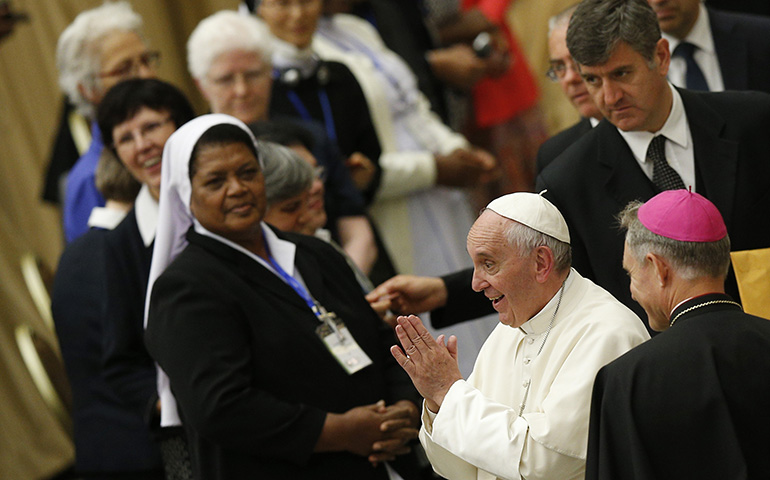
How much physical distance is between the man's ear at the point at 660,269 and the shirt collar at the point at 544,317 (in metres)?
0.29

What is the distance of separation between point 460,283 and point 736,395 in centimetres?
152

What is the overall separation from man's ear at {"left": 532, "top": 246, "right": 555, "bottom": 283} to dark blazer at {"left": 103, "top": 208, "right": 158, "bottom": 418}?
1.74 m

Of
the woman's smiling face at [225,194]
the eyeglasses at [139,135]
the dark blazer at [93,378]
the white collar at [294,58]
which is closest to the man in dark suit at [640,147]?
the woman's smiling face at [225,194]

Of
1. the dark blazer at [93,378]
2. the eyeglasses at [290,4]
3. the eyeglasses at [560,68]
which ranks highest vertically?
the eyeglasses at [290,4]

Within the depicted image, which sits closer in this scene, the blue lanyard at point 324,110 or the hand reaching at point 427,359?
the hand reaching at point 427,359

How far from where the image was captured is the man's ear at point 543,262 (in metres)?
2.86

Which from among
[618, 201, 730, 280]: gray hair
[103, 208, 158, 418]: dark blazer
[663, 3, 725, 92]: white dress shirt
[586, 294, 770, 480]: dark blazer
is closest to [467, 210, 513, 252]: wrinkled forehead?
[618, 201, 730, 280]: gray hair

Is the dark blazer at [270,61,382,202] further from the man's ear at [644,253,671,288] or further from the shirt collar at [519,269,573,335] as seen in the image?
the man's ear at [644,253,671,288]

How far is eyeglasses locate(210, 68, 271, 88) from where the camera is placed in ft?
16.0

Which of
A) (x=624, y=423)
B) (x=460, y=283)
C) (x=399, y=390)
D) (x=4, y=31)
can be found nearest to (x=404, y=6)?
(x=4, y=31)

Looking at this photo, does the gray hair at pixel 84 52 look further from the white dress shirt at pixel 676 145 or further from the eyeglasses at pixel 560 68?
the white dress shirt at pixel 676 145

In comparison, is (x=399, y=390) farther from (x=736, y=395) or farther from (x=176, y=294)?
(x=736, y=395)

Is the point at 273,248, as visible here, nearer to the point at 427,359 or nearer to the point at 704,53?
the point at 427,359

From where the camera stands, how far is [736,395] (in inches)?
99.3
